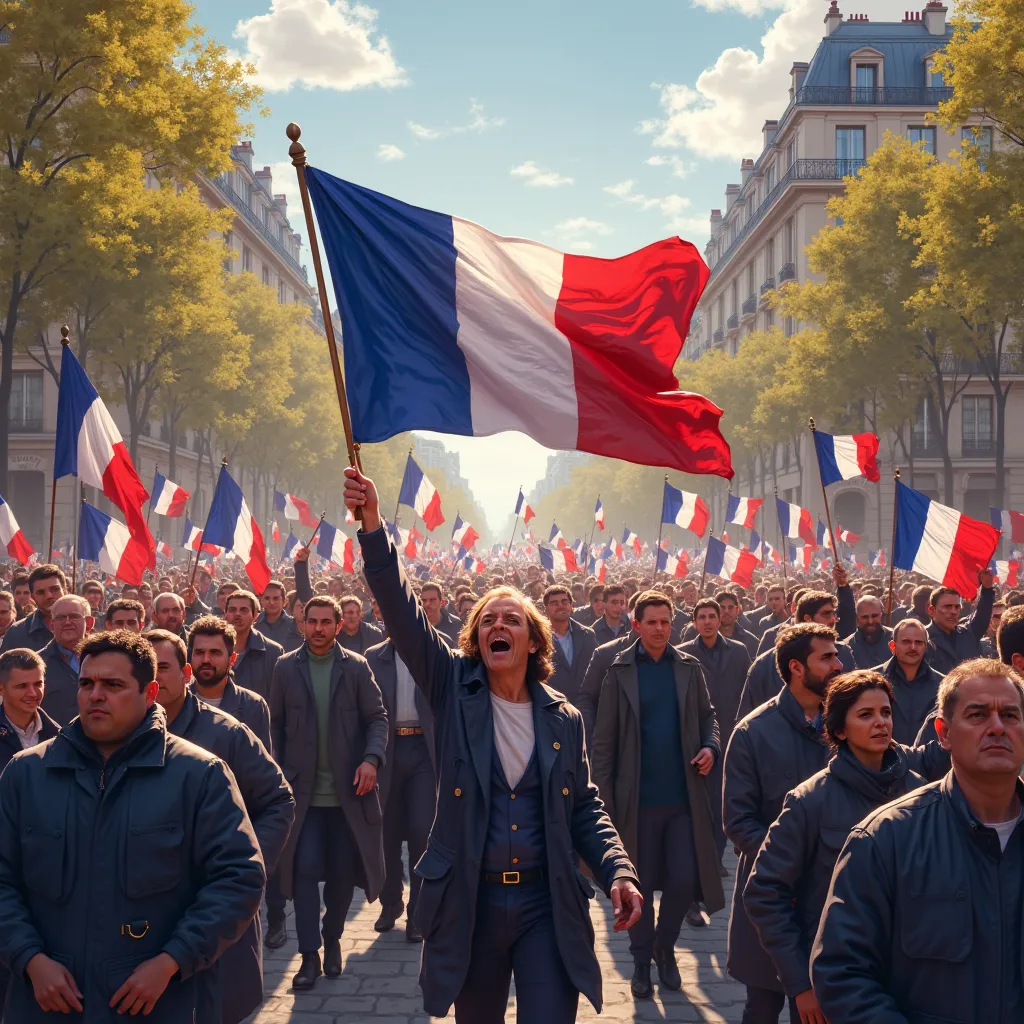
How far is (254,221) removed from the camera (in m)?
66.6

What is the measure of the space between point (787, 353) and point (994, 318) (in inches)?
988

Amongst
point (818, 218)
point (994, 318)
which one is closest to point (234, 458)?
point (818, 218)

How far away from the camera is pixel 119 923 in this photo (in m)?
3.35

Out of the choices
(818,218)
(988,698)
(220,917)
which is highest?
(818,218)

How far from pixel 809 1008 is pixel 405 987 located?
2981 mm

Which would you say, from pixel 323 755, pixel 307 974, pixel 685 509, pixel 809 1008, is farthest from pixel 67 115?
pixel 809 1008

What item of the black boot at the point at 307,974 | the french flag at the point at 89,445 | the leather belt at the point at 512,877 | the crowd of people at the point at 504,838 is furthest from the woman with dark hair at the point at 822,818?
the french flag at the point at 89,445

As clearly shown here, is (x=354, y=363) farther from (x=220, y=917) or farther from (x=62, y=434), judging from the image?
(x=62, y=434)

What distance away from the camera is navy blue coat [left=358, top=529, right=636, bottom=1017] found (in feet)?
12.8

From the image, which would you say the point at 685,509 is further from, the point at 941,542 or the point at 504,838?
the point at 504,838

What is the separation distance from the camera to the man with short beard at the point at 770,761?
15.7 ft

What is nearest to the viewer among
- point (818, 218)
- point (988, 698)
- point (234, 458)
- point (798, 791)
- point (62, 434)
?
point (988, 698)

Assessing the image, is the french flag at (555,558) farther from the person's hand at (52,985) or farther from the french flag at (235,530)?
the person's hand at (52,985)

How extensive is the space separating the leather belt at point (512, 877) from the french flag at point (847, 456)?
9922 mm
